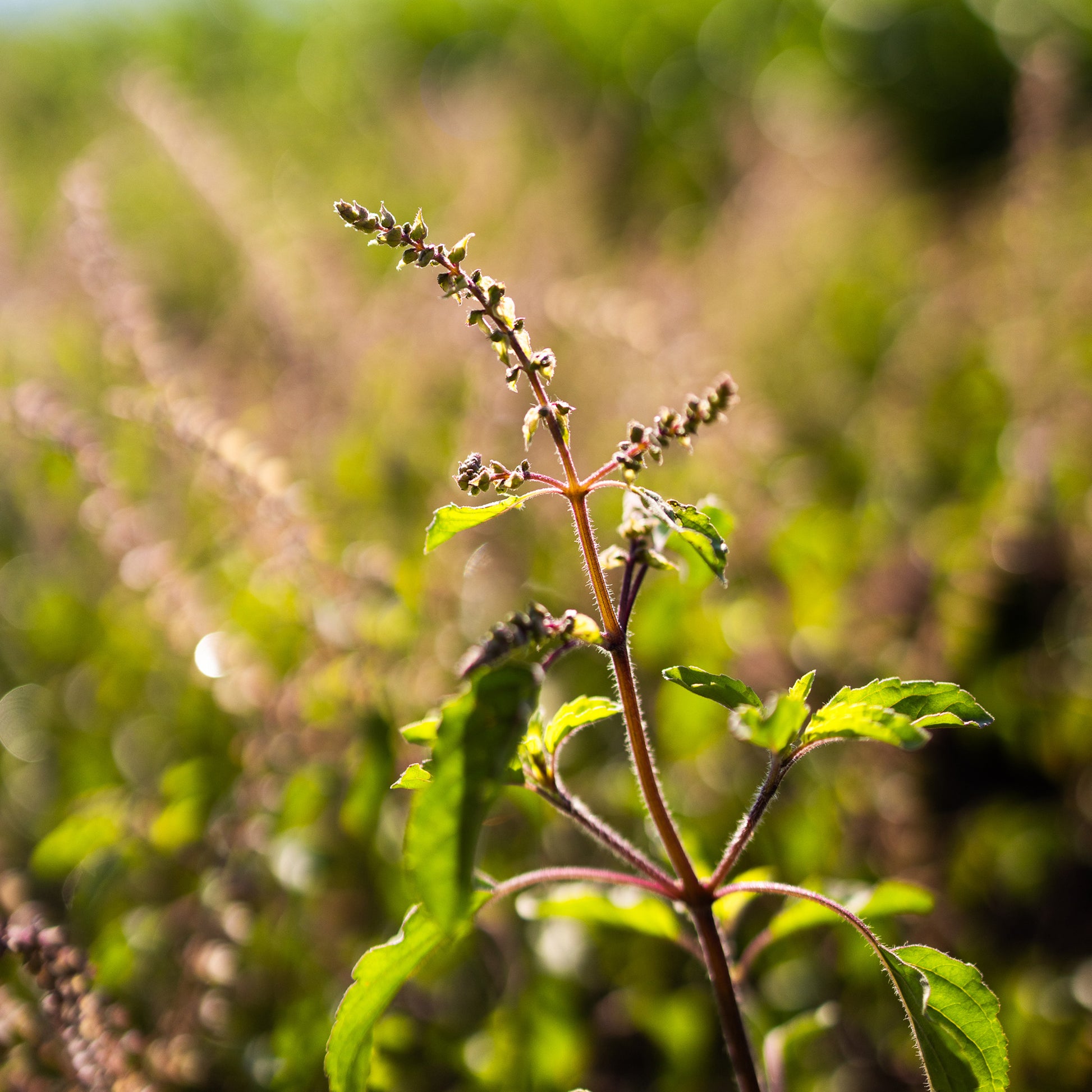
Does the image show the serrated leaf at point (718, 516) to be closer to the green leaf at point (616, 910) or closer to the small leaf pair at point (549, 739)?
the small leaf pair at point (549, 739)

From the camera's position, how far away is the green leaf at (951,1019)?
1.88 ft

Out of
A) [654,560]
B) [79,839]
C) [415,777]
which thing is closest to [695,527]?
[654,560]

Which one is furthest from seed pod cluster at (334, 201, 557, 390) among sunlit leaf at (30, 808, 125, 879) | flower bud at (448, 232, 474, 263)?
sunlit leaf at (30, 808, 125, 879)

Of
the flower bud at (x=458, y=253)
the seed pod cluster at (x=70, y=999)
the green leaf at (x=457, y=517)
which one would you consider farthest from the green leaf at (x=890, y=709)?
the seed pod cluster at (x=70, y=999)

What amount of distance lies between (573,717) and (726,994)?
8.5 inches

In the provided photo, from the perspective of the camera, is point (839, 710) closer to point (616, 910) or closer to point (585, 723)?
point (585, 723)

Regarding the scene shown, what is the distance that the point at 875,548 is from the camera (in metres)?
1.72

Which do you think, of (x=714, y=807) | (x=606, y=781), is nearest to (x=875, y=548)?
(x=714, y=807)

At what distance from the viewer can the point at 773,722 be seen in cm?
54

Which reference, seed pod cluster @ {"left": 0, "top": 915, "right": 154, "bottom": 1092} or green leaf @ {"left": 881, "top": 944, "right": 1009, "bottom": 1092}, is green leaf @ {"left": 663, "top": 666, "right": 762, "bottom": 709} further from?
seed pod cluster @ {"left": 0, "top": 915, "right": 154, "bottom": 1092}

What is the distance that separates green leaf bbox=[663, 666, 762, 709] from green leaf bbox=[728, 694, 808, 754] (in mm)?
28

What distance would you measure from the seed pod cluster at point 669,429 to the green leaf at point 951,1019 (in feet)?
1.13

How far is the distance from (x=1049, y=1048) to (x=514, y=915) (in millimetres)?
642

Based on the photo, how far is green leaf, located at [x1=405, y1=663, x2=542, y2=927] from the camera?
0.48 m
